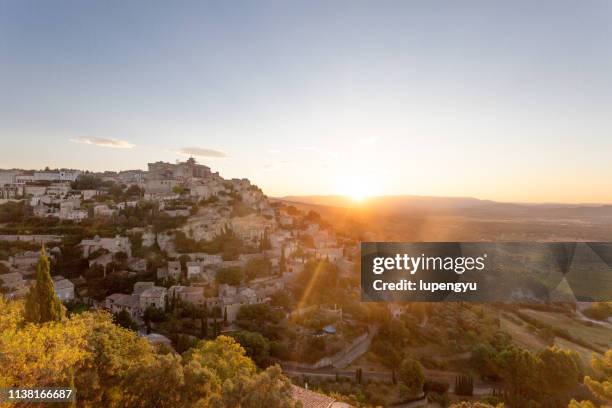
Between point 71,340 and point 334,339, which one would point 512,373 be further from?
point 71,340

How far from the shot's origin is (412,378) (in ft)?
43.3

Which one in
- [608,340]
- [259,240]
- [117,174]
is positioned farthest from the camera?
[117,174]

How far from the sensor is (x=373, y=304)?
19031mm

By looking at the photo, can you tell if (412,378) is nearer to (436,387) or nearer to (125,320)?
(436,387)

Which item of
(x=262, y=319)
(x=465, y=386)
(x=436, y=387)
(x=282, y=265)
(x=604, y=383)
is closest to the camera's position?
(x=604, y=383)

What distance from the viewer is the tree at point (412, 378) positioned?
1312cm

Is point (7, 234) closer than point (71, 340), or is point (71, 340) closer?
point (71, 340)

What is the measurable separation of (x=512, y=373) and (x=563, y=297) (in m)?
10.8

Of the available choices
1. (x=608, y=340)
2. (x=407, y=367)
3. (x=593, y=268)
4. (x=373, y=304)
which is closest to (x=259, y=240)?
(x=373, y=304)

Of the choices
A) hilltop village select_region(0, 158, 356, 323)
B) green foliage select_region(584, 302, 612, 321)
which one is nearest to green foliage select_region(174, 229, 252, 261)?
hilltop village select_region(0, 158, 356, 323)

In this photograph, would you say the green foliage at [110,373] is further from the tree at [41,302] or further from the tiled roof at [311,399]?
the tiled roof at [311,399]

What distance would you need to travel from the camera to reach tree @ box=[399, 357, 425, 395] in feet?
43.1

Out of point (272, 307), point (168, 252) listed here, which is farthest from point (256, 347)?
point (168, 252)

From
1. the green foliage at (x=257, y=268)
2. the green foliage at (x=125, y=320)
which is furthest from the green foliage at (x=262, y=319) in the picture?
the green foliage at (x=125, y=320)
